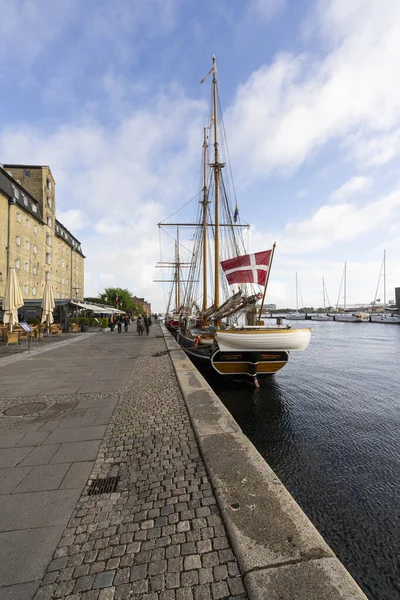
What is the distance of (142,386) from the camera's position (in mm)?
7547

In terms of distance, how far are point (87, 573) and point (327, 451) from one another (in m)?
5.50

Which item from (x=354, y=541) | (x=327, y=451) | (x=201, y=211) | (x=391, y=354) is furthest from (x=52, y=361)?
(x=391, y=354)

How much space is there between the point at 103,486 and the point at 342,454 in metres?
5.03

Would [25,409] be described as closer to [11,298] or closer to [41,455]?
[41,455]

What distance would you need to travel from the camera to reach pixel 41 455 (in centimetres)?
393

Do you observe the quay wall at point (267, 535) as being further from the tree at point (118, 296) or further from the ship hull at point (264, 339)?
the tree at point (118, 296)

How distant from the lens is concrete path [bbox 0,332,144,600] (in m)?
2.26

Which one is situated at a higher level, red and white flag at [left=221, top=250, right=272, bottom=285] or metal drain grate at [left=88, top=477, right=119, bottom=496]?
red and white flag at [left=221, top=250, right=272, bottom=285]

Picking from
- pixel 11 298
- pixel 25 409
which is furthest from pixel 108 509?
pixel 11 298

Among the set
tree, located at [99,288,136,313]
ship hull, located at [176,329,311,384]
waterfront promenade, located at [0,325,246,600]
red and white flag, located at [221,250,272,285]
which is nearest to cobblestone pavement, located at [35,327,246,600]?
waterfront promenade, located at [0,325,246,600]

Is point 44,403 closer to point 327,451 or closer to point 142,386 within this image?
point 142,386

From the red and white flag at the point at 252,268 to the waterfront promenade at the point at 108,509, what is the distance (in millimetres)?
6527

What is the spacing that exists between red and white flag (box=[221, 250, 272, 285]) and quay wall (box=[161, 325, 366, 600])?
790cm

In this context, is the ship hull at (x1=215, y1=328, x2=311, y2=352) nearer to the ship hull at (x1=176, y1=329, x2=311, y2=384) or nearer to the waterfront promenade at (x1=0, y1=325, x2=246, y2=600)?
the ship hull at (x1=176, y1=329, x2=311, y2=384)
